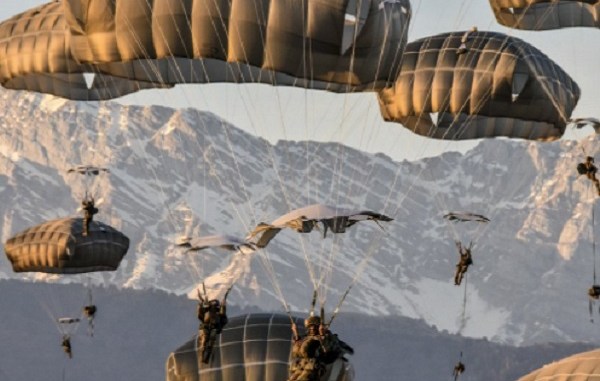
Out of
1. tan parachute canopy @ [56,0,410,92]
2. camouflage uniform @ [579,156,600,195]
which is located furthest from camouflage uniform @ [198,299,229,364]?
camouflage uniform @ [579,156,600,195]

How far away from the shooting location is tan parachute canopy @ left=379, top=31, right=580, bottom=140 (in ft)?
203

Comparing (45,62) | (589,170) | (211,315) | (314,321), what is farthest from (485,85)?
(314,321)

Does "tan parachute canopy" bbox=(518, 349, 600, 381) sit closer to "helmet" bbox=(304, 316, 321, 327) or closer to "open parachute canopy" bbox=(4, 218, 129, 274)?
"helmet" bbox=(304, 316, 321, 327)

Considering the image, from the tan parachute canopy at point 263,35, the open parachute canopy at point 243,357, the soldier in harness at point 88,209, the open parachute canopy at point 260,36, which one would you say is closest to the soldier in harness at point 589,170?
the open parachute canopy at point 260,36

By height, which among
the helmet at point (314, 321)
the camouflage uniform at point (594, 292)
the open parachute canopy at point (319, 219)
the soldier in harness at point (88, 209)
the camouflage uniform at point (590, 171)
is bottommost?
the soldier in harness at point (88, 209)

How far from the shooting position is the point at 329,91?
47250 mm

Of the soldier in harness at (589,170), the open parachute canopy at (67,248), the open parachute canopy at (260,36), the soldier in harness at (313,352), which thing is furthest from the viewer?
the open parachute canopy at (67,248)

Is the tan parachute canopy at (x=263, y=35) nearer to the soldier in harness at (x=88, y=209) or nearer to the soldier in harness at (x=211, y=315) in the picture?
the soldier in harness at (x=211, y=315)

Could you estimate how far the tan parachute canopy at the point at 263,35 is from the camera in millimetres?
44531

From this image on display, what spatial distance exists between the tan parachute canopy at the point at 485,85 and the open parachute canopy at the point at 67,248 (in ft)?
95.0

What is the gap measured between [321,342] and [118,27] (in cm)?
1249

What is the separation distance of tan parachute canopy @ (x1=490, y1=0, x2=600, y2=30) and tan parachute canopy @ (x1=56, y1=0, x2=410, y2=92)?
16043 millimetres

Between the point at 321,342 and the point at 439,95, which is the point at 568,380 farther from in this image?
the point at 439,95

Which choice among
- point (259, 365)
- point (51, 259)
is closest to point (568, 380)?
point (259, 365)
